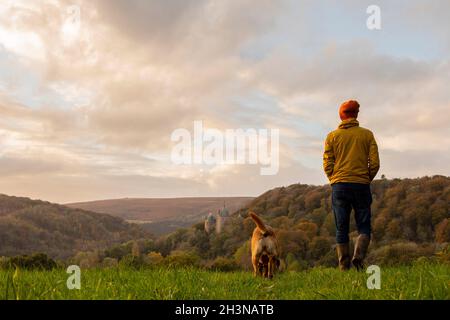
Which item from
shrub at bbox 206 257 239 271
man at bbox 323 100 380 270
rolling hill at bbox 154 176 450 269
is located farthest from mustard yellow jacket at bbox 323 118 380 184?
rolling hill at bbox 154 176 450 269

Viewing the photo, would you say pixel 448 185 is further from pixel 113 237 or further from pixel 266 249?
pixel 266 249

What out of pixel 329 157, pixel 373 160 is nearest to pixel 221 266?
pixel 329 157

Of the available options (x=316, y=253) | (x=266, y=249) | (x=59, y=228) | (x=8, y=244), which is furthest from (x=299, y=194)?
(x=266, y=249)

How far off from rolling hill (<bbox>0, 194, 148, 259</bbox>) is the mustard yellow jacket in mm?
103669

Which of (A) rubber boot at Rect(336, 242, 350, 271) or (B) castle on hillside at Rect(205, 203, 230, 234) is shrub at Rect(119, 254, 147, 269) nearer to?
(A) rubber boot at Rect(336, 242, 350, 271)

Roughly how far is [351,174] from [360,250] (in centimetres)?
156

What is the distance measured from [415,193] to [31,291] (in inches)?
4768

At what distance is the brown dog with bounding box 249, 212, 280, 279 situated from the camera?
9477 millimetres

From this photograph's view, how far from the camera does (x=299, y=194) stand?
14150 cm

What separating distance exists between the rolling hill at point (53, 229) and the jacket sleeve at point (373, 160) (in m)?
104

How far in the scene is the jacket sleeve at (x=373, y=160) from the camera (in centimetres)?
924

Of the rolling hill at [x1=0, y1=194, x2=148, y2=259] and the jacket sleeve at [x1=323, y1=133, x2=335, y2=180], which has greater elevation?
the jacket sleeve at [x1=323, y1=133, x2=335, y2=180]
